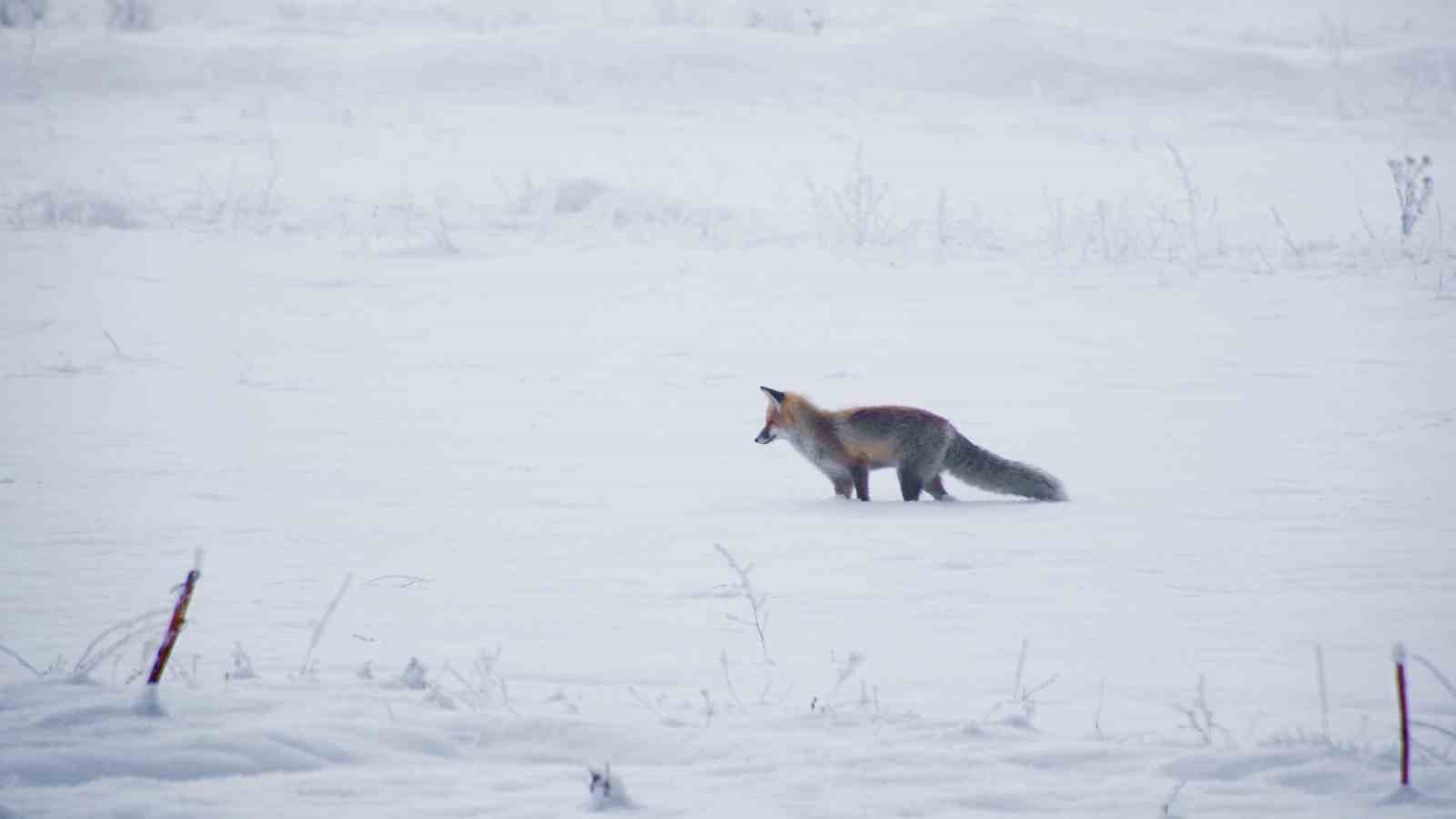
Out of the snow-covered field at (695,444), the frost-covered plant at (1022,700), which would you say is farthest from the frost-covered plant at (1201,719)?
the frost-covered plant at (1022,700)

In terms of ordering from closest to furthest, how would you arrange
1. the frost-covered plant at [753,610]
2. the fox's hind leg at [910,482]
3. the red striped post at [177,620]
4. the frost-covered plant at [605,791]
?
1. the frost-covered plant at [605,791]
2. the red striped post at [177,620]
3. the frost-covered plant at [753,610]
4. the fox's hind leg at [910,482]

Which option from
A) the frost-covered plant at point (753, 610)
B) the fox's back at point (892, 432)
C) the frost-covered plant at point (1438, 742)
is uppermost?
the fox's back at point (892, 432)

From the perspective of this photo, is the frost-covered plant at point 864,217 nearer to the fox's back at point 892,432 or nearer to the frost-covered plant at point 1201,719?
the fox's back at point 892,432

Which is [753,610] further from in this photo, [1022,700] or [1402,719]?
[1402,719]

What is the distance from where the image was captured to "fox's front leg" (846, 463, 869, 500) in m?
8.52

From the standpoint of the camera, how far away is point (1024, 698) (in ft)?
14.4

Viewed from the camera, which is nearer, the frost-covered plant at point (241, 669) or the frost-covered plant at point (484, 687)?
the frost-covered plant at point (484, 687)

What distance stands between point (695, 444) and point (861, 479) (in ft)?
6.07

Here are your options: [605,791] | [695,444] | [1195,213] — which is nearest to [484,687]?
[605,791]

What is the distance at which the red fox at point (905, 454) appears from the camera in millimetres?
8266

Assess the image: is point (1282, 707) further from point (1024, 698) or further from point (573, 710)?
point (573, 710)

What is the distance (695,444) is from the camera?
399 inches

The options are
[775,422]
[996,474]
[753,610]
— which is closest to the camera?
[753,610]

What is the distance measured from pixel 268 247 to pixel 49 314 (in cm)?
403
